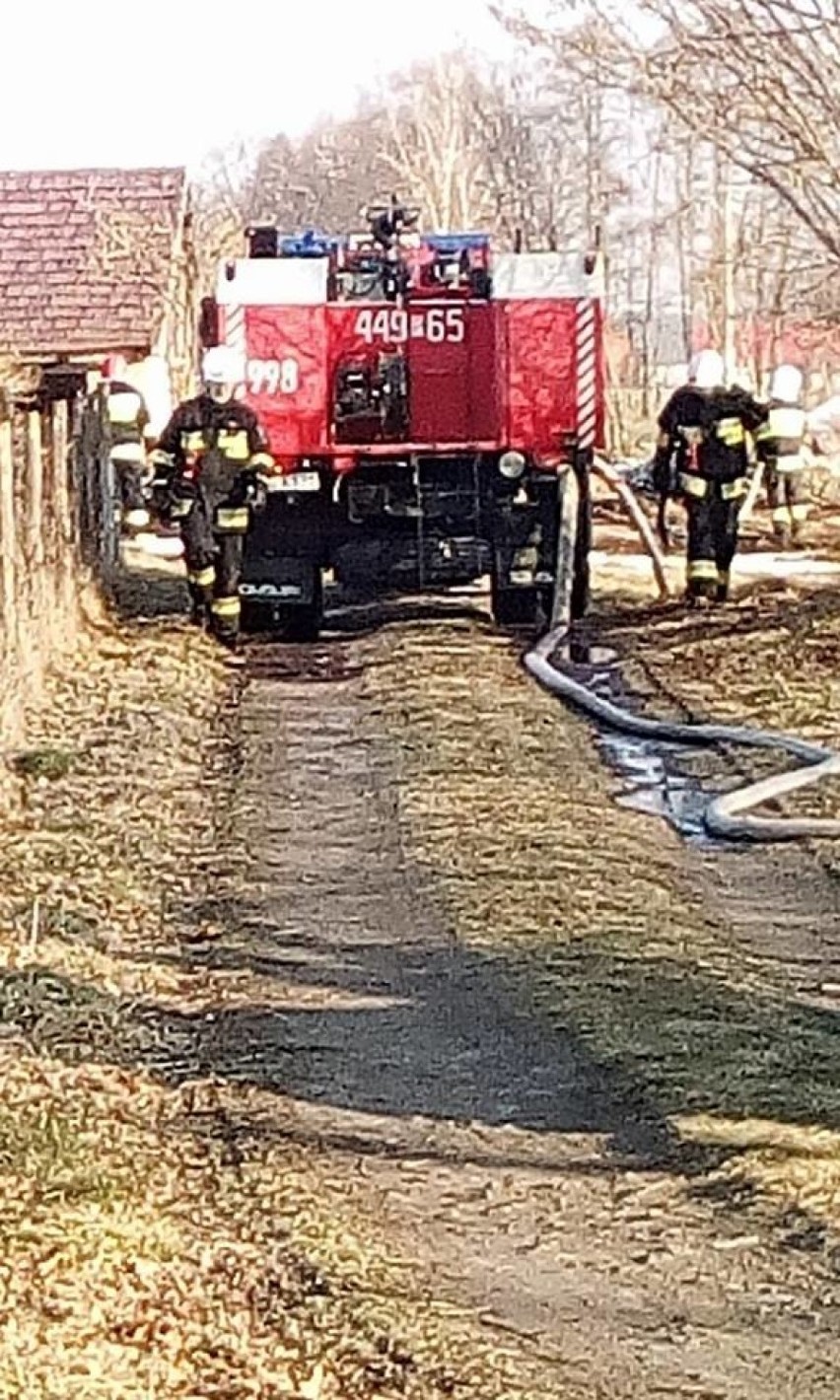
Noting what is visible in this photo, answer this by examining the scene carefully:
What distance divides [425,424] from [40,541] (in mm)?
3445

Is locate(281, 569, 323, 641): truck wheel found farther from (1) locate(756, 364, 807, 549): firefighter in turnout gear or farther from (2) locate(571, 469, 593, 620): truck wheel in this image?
(1) locate(756, 364, 807, 549): firefighter in turnout gear

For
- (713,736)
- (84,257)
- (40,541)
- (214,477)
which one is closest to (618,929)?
(713,736)

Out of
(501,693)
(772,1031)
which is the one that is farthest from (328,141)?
(772,1031)

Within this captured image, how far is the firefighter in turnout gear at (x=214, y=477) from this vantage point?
1631 centimetres

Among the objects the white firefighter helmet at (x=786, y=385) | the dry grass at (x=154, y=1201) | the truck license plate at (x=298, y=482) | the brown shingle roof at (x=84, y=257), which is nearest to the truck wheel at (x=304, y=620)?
the truck license plate at (x=298, y=482)

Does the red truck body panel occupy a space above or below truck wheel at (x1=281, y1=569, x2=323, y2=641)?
above

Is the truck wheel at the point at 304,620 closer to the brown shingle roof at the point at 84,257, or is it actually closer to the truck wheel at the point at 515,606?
the truck wheel at the point at 515,606

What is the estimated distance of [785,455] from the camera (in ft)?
63.3

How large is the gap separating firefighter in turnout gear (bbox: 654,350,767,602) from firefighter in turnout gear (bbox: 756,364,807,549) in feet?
0.99

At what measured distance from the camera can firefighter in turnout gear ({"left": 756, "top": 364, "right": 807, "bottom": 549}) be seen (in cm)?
1831

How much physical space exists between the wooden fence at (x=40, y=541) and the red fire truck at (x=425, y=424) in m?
1.21

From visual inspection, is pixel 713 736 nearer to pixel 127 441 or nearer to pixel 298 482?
pixel 298 482

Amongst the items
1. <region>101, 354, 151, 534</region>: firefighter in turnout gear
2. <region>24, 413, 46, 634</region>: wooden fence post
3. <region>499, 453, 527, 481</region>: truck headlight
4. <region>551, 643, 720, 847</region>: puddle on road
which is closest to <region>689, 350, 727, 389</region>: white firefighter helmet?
<region>499, 453, 527, 481</region>: truck headlight

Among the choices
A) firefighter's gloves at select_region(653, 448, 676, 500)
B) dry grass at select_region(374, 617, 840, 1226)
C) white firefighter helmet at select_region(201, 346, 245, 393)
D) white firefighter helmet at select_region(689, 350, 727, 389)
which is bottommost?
dry grass at select_region(374, 617, 840, 1226)
